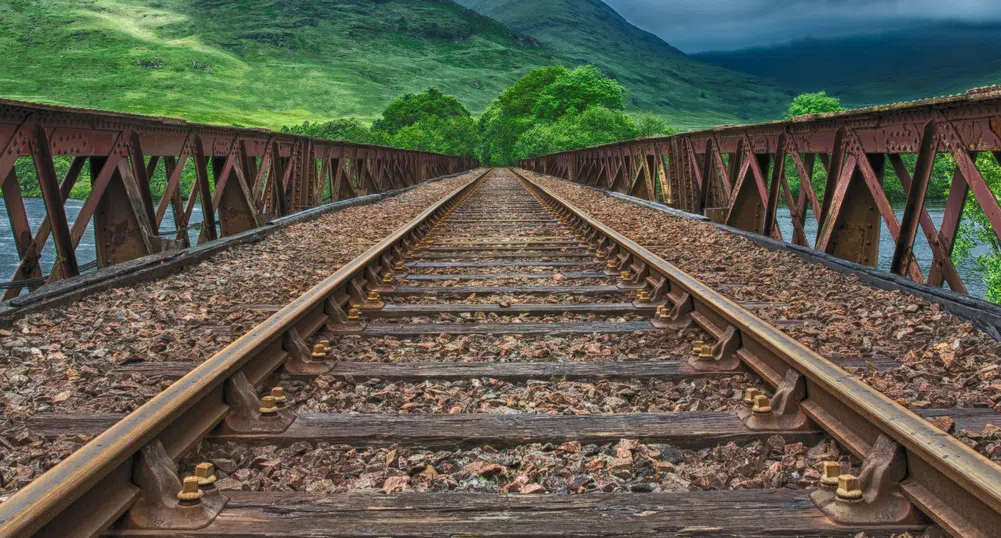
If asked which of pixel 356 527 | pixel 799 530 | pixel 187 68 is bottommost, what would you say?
pixel 799 530

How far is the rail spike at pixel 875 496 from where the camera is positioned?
2321 mm

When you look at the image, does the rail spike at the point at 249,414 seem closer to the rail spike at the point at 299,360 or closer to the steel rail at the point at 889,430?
the rail spike at the point at 299,360

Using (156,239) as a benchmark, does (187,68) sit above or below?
above

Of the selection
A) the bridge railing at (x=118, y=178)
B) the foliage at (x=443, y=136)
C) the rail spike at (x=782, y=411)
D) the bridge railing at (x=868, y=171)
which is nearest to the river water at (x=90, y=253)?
the bridge railing at (x=118, y=178)

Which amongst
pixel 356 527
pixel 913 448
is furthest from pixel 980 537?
pixel 356 527

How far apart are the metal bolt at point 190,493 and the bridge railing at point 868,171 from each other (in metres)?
5.27

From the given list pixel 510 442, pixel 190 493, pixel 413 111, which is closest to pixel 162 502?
pixel 190 493

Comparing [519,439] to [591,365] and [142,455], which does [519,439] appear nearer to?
[591,365]

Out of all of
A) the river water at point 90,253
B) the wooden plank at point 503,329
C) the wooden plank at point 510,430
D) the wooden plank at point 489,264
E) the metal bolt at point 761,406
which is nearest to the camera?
the wooden plank at point 510,430

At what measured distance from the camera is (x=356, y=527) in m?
2.30

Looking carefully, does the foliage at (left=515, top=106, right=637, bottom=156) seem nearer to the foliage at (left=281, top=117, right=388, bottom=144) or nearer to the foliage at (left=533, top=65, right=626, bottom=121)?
the foliage at (left=533, top=65, right=626, bottom=121)

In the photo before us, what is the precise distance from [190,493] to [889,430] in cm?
233

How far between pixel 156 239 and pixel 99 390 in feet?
15.4

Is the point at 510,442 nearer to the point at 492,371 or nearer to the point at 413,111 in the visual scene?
the point at 492,371
